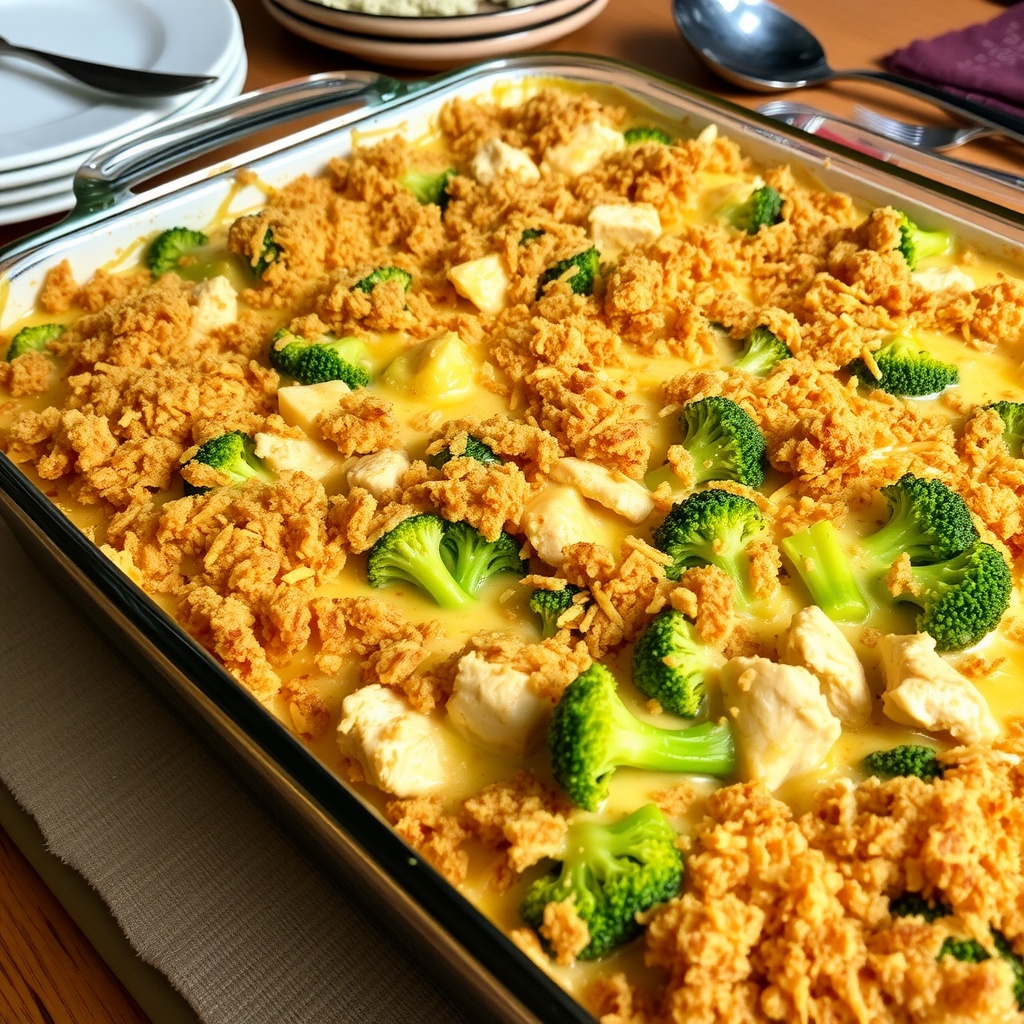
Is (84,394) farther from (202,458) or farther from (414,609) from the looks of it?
(414,609)

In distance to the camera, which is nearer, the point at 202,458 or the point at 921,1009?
the point at 921,1009

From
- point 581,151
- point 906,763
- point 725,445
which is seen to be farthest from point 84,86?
point 906,763

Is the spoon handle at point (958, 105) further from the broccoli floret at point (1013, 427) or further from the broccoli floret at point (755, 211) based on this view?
the broccoli floret at point (1013, 427)

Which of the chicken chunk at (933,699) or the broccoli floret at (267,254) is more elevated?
the broccoli floret at (267,254)

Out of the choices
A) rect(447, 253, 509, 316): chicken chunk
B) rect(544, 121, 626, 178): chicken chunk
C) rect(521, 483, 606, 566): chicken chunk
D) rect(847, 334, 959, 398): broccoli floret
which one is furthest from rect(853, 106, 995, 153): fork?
rect(521, 483, 606, 566): chicken chunk

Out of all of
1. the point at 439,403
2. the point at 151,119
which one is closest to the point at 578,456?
the point at 439,403

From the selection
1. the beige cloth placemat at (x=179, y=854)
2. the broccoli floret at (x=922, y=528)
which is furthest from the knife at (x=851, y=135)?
the beige cloth placemat at (x=179, y=854)
